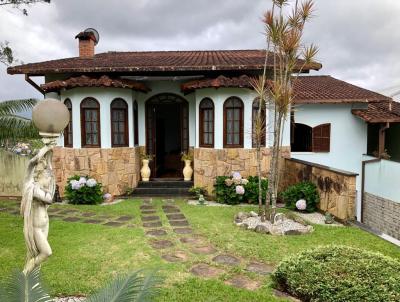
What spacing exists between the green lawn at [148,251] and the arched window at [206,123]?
117 inches

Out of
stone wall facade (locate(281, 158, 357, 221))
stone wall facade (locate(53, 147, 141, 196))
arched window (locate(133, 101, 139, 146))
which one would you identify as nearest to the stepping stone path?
stone wall facade (locate(281, 158, 357, 221))

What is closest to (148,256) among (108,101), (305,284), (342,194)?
(305,284)

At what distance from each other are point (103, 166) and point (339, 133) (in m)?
8.90

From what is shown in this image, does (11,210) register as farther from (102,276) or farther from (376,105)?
(376,105)

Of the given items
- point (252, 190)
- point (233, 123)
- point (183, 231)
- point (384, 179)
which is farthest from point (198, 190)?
point (384, 179)

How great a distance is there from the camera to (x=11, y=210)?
9.03m

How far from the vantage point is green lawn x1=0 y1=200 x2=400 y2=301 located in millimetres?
4234

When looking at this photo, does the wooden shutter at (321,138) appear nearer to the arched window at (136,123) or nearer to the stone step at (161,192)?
the stone step at (161,192)

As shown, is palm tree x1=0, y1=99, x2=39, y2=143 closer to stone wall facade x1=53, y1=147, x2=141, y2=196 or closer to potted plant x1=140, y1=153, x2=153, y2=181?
stone wall facade x1=53, y1=147, x2=141, y2=196

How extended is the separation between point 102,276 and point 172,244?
68.5 inches

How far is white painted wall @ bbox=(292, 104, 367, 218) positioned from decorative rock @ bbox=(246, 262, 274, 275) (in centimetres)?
764

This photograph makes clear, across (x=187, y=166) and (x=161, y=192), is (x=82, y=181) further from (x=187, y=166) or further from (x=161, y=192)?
(x=187, y=166)

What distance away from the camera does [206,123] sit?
10.5 meters

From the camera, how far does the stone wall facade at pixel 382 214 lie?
8586 millimetres
